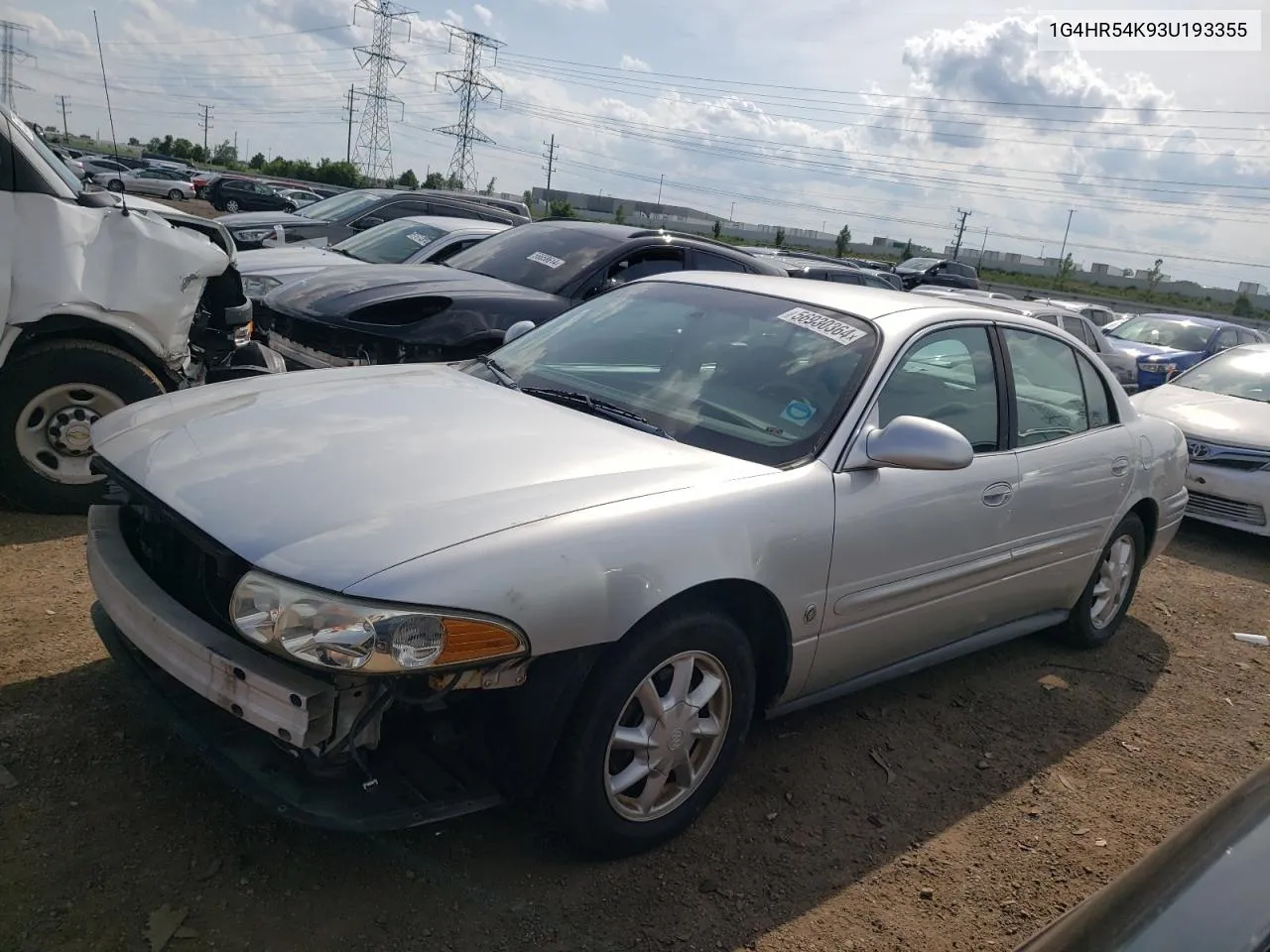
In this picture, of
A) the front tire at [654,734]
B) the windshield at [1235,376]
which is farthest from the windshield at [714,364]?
the windshield at [1235,376]

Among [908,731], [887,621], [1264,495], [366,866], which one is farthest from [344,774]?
[1264,495]

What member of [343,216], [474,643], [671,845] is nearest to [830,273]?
[343,216]

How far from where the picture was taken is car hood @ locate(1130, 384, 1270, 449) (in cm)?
759

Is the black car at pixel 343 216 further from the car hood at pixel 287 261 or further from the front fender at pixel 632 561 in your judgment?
the front fender at pixel 632 561

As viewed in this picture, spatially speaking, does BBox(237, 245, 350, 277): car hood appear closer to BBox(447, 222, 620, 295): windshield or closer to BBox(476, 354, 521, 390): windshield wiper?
BBox(447, 222, 620, 295): windshield

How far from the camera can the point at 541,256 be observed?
721cm

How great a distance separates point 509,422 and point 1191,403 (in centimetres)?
737

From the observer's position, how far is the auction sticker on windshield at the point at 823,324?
3.51 metres

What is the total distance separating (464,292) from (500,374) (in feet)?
8.82

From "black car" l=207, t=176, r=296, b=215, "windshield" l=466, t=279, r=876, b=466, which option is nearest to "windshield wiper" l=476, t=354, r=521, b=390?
"windshield" l=466, t=279, r=876, b=466

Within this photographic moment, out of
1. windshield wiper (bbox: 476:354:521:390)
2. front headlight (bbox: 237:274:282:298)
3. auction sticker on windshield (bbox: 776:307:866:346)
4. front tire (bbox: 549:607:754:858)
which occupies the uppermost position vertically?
auction sticker on windshield (bbox: 776:307:866:346)

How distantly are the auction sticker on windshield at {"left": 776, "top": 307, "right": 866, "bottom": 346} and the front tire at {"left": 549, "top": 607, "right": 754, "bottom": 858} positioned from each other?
3.95 feet

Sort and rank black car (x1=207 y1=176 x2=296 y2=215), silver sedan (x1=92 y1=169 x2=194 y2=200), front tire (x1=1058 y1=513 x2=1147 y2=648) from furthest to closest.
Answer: silver sedan (x1=92 y1=169 x2=194 y2=200) → black car (x1=207 y1=176 x2=296 y2=215) → front tire (x1=1058 y1=513 x2=1147 y2=648)

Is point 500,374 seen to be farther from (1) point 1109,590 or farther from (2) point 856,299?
(1) point 1109,590
